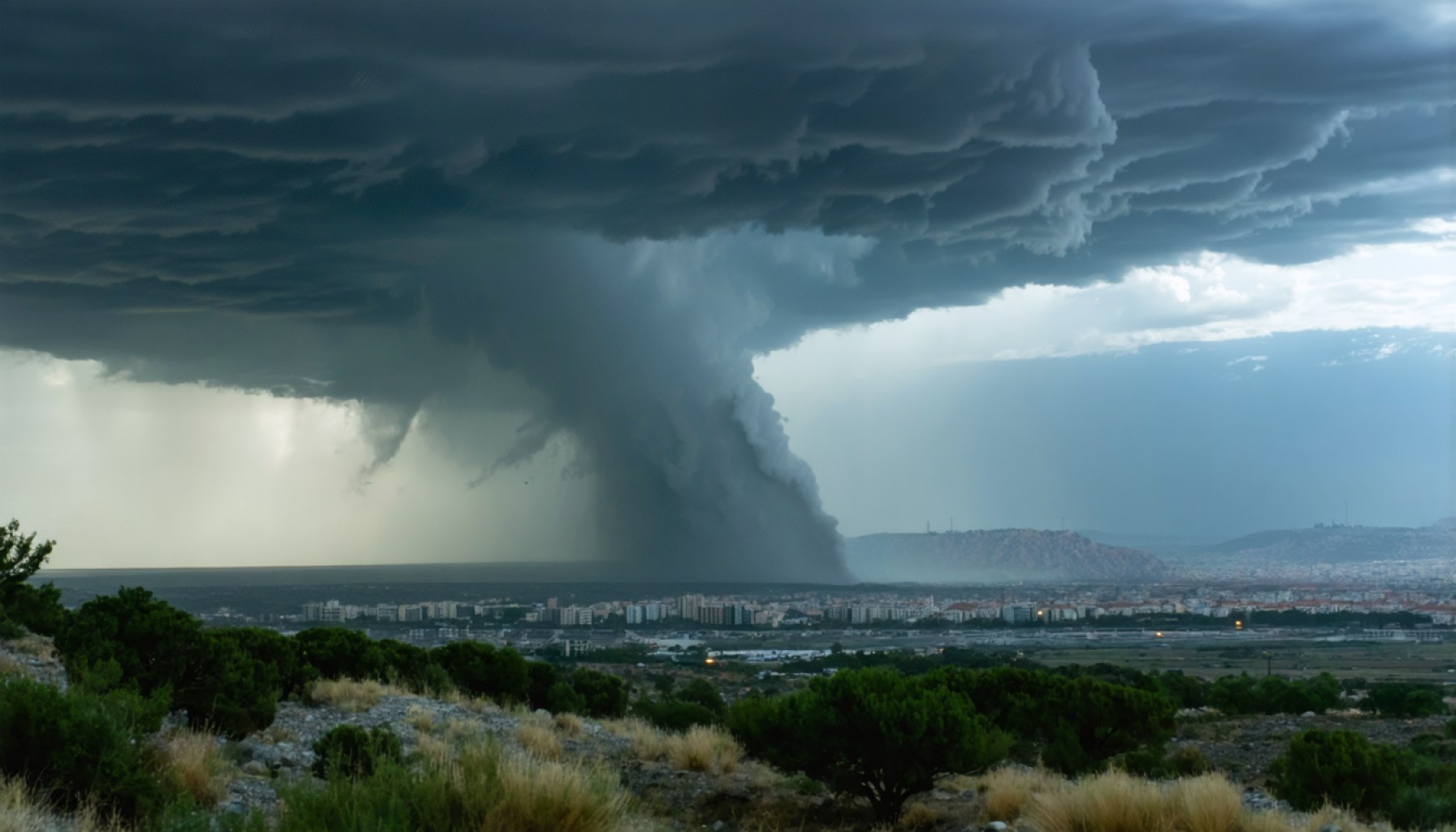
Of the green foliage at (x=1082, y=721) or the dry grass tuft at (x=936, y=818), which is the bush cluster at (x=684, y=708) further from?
the dry grass tuft at (x=936, y=818)

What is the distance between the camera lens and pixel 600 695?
96.7ft

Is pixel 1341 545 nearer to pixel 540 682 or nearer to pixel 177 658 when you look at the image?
pixel 540 682

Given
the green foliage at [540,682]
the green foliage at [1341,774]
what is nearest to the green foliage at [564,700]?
the green foliage at [540,682]

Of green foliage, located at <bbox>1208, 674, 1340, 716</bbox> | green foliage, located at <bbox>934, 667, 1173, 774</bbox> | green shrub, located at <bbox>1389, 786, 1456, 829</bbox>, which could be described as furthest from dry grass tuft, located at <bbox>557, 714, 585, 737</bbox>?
green foliage, located at <bbox>1208, 674, 1340, 716</bbox>

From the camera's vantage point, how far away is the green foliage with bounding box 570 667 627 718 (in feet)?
95.1

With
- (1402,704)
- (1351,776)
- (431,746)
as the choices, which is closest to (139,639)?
(431,746)

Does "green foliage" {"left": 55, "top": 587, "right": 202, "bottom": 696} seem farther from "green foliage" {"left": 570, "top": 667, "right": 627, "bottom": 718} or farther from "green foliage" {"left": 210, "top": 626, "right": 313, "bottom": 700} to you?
"green foliage" {"left": 570, "top": 667, "right": 627, "bottom": 718}

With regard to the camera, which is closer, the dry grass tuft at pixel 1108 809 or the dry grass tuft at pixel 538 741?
the dry grass tuft at pixel 1108 809

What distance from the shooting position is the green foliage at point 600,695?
2900cm

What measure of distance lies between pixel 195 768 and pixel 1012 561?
17245 centimetres

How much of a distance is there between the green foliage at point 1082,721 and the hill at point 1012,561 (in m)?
142

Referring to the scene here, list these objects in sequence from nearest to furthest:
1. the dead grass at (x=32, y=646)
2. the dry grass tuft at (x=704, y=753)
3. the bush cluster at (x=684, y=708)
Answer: the dry grass tuft at (x=704, y=753) → the dead grass at (x=32, y=646) → the bush cluster at (x=684, y=708)

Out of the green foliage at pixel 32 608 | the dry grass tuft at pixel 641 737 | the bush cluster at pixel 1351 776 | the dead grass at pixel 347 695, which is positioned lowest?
the dry grass tuft at pixel 641 737

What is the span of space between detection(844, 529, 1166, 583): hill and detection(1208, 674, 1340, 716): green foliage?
413 ft
